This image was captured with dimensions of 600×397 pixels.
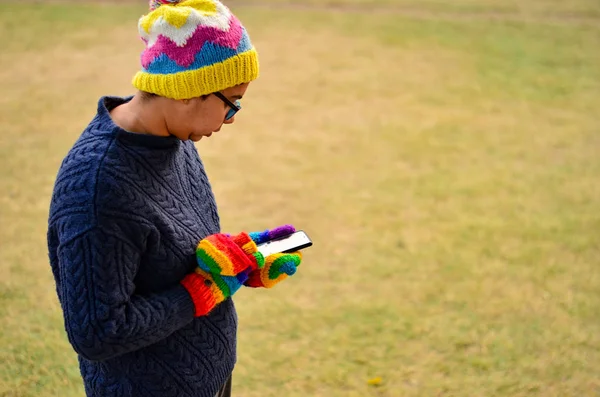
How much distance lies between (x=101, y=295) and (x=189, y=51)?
1.92ft

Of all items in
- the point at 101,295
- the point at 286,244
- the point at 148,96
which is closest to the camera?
the point at 101,295

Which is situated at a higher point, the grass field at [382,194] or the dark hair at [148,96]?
the dark hair at [148,96]

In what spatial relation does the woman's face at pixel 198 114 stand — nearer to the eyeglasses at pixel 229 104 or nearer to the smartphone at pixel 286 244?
the eyeglasses at pixel 229 104

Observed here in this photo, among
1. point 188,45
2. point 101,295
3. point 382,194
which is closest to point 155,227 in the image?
point 101,295

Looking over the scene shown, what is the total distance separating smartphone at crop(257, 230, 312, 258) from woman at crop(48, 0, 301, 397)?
21cm

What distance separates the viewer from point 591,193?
16.7 ft

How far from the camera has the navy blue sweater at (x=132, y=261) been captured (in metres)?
1.55

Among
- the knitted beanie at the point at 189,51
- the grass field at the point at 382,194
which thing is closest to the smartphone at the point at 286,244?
the knitted beanie at the point at 189,51

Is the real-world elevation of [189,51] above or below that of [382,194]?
above

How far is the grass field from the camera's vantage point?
11.3 ft

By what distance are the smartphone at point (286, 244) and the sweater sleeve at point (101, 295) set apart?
0.52 meters

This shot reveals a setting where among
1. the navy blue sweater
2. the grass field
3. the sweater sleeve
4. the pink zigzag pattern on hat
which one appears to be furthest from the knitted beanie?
the grass field

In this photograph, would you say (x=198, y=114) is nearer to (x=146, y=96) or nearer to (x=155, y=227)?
(x=146, y=96)

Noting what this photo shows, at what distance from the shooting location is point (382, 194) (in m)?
4.98
